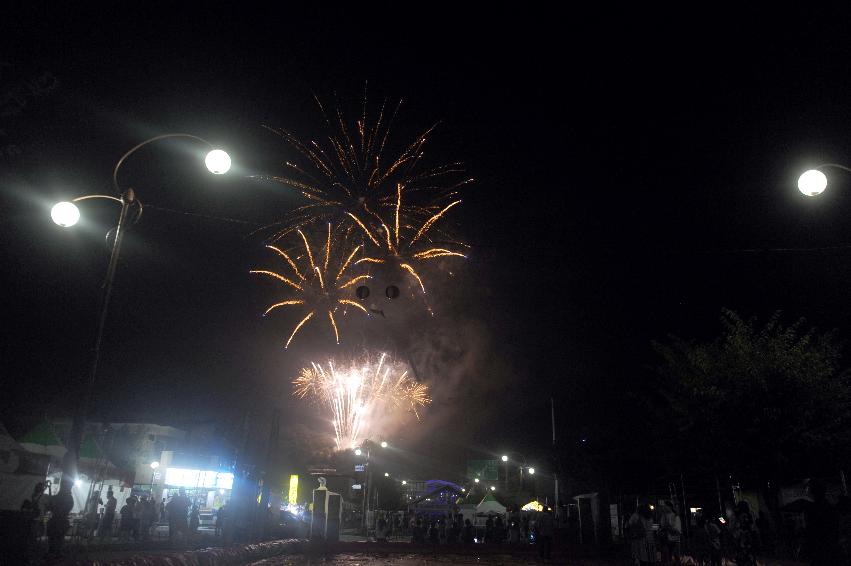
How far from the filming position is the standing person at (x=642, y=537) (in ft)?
42.6

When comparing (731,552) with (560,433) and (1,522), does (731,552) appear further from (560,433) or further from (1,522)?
(560,433)

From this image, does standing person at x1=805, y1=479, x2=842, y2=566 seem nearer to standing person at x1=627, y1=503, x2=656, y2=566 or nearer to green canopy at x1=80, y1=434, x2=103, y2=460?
standing person at x1=627, y1=503, x2=656, y2=566

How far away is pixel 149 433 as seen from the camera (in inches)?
1619

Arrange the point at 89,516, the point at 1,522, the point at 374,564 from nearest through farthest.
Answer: the point at 1,522 → the point at 374,564 → the point at 89,516

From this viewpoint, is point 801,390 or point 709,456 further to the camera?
point 709,456

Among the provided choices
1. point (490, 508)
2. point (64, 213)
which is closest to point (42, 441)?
point (64, 213)

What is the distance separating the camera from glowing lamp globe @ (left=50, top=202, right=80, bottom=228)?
1109cm

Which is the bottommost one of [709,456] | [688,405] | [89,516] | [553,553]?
[553,553]

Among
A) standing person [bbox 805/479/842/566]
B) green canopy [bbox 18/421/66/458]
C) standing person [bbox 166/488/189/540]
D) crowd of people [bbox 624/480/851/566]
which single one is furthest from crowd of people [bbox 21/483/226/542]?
standing person [bbox 805/479/842/566]

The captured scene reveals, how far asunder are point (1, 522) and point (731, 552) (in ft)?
47.4

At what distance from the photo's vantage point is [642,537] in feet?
43.2

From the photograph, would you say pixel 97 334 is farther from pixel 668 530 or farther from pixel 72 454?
pixel 668 530

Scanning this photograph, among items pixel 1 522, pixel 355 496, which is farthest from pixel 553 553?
pixel 355 496

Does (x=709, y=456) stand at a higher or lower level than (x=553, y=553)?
higher
